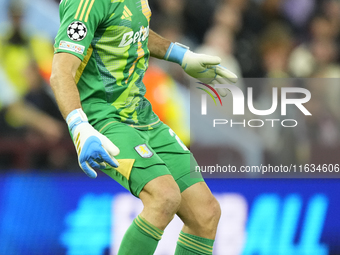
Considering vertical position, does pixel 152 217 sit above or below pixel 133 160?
below

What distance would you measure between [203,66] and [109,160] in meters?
1.11

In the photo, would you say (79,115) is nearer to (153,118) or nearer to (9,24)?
(153,118)

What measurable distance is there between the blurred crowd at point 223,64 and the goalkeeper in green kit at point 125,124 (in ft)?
5.47

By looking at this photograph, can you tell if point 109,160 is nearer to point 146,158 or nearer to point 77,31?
point 146,158

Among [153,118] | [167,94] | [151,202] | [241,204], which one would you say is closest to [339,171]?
[241,204]

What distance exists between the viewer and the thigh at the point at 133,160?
243 cm

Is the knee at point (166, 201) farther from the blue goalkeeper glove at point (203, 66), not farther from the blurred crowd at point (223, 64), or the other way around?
the blurred crowd at point (223, 64)

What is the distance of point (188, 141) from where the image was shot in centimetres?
471

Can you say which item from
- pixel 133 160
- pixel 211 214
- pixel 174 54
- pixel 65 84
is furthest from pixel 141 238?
pixel 174 54

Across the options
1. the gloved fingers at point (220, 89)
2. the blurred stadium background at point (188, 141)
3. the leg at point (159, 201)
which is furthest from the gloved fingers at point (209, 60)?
the blurred stadium background at point (188, 141)

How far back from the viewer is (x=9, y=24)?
5172mm

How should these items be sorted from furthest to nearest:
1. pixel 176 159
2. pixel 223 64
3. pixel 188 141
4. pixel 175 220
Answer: pixel 223 64, pixel 188 141, pixel 175 220, pixel 176 159

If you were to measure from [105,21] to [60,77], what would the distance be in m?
0.40

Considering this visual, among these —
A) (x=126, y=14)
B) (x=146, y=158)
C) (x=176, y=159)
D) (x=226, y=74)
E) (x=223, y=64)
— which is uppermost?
(x=223, y=64)
